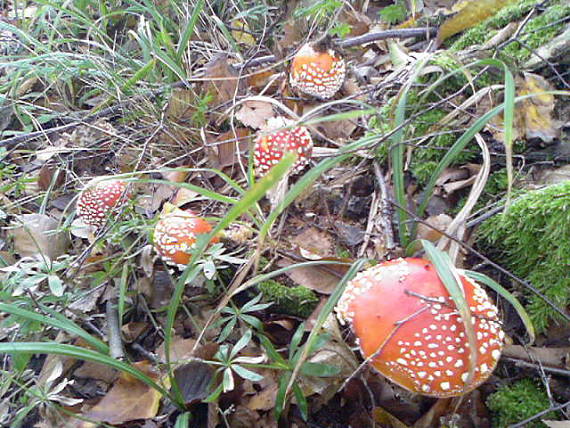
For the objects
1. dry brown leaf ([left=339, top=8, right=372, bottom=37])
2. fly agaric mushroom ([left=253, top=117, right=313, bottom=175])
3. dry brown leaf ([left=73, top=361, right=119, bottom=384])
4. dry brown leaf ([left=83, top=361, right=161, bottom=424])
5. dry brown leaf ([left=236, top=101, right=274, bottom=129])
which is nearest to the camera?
dry brown leaf ([left=83, top=361, right=161, bottom=424])

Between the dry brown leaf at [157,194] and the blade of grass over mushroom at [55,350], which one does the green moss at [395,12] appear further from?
the blade of grass over mushroom at [55,350]

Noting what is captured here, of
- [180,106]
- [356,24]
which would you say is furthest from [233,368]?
[356,24]

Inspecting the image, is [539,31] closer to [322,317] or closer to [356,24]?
[356,24]

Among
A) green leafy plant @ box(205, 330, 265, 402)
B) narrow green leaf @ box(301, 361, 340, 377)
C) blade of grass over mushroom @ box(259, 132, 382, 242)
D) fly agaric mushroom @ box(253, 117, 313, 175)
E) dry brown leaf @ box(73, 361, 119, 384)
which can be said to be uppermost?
blade of grass over mushroom @ box(259, 132, 382, 242)

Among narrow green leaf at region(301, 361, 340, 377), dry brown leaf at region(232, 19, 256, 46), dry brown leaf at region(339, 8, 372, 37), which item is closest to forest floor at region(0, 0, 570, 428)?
narrow green leaf at region(301, 361, 340, 377)

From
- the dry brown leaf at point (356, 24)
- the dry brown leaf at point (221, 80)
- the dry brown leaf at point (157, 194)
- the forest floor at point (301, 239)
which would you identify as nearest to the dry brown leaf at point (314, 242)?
the forest floor at point (301, 239)

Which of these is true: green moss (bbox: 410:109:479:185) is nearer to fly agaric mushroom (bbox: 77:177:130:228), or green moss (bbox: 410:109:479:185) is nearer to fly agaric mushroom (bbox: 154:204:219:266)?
fly agaric mushroom (bbox: 154:204:219:266)
